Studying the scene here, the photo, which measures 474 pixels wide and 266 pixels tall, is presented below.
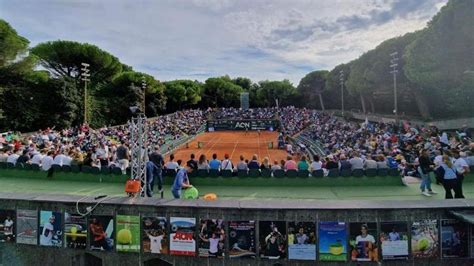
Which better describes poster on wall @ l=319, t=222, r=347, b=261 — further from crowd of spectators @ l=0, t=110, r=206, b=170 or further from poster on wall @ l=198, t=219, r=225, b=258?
crowd of spectators @ l=0, t=110, r=206, b=170

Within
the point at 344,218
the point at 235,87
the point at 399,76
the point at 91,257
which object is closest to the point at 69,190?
the point at 91,257

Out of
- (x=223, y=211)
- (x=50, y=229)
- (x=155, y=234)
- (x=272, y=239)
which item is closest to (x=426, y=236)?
(x=272, y=239)

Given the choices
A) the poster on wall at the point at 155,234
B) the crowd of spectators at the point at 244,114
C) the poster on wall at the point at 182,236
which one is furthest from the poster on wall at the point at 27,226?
the crowd of spectators at the point at 244,114

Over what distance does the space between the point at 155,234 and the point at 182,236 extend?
69 cm

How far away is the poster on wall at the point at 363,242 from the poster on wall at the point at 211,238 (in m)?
2.99

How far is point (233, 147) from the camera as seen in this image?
149 ft

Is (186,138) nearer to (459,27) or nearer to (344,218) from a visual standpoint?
(459,27)

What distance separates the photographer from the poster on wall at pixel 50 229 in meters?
8.81

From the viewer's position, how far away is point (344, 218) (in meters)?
7.88

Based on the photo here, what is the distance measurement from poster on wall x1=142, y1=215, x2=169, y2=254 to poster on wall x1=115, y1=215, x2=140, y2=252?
18 cm

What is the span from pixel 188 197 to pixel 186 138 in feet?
138

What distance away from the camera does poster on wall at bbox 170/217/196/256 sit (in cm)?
823

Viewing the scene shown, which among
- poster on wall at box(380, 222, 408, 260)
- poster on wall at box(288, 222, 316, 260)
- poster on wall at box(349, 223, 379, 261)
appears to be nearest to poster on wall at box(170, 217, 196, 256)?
poster on wall at box(288, 222, 316, 260)

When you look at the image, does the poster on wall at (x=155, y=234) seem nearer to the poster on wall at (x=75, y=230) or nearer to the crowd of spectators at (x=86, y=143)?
the poster on wall at (x=75, y=230)
